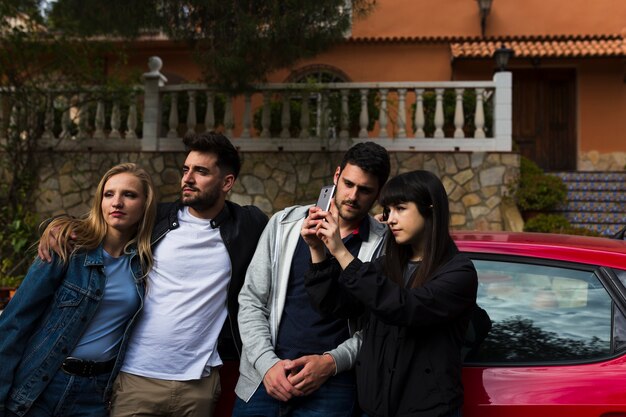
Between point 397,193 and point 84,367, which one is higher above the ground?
point 397,193

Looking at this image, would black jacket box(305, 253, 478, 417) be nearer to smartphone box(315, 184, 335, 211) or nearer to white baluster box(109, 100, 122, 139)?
smartphone box(315, 184, 335, 211)

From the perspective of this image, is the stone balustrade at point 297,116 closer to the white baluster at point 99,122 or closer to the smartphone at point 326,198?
the white baluster at point 99,122

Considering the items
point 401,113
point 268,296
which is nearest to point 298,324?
point 268,296

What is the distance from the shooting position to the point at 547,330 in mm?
2357

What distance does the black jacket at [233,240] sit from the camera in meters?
2.42

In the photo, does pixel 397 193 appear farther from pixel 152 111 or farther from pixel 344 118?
pixel 152 111

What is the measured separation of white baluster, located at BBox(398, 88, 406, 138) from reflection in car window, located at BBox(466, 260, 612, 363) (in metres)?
6.64

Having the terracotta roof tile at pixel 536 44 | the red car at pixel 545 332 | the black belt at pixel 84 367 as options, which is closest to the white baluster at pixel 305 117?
the terracotta roof tile at pixel 536 44

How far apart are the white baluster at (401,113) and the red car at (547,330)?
255 inches

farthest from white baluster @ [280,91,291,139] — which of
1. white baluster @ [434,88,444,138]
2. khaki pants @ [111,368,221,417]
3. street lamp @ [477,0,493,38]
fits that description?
khaki pants @ [111,368,221,417]

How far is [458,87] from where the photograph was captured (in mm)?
8875

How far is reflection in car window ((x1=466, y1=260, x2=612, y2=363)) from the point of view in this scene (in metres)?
2.26

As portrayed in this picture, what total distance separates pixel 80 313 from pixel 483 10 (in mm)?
12360

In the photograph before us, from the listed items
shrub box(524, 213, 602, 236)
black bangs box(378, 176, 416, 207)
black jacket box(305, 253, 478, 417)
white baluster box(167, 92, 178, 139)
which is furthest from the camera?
white baluster box(167, 92, 178, 139)
